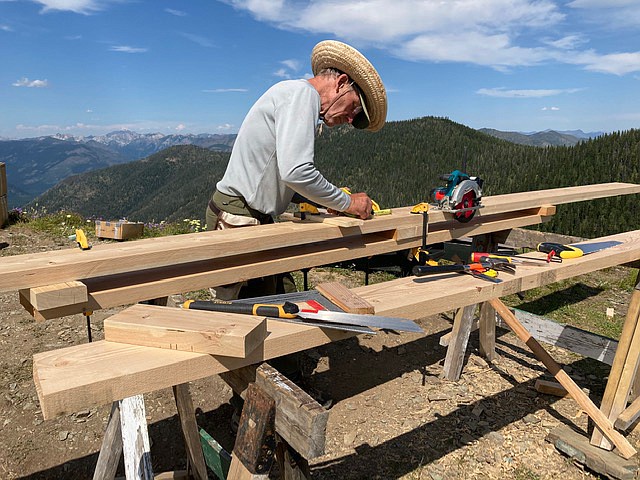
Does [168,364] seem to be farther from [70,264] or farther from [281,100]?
[281,100]

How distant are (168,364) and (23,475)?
2892 millimetres

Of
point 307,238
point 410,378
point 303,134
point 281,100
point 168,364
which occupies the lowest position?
point 410,378

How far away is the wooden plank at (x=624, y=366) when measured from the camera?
12.1 ft

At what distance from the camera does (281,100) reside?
2957 millimetres

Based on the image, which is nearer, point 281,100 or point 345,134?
point 281,100

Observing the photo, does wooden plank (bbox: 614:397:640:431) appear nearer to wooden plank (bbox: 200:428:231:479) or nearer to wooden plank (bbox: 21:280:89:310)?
wooden plank (bbox: 200:428:231:479)

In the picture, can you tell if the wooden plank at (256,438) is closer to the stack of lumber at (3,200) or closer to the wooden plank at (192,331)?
the wooden plank at (192,331)

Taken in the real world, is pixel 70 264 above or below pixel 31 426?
above

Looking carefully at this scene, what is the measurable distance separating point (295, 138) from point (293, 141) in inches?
0.9

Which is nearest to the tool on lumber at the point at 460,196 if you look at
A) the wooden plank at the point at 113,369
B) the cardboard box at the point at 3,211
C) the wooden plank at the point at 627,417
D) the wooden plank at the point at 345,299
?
the wooden plank at the point at 345,299

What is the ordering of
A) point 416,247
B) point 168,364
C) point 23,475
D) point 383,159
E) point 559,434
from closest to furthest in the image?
1. point 168,364
2. point 23,475
3. point 416,247
4. point 559,434
5. point 383,159

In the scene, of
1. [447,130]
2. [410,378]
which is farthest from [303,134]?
[447,130]

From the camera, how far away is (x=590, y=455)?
145 inches

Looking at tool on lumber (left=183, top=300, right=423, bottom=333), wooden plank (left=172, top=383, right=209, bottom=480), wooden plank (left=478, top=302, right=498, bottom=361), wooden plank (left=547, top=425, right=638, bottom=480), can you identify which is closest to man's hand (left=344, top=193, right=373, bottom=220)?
tool on lumber (left=183, top=300, right=423, bottom=333)
